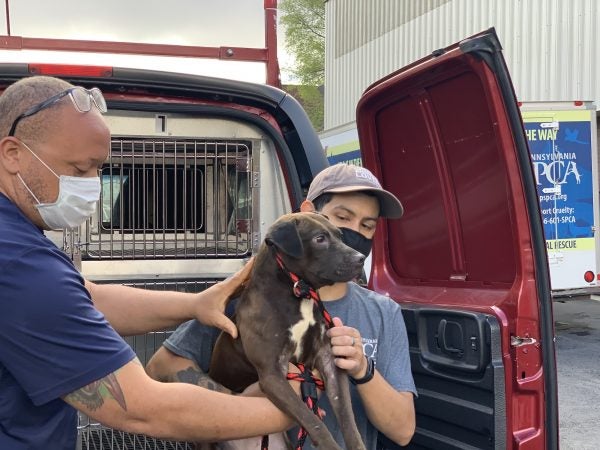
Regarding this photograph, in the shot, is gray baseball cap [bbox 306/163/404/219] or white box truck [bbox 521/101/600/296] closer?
gray baseball cap [bbox 306/163/404/219]

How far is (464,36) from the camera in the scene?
51.7ft

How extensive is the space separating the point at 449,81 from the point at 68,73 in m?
1.64

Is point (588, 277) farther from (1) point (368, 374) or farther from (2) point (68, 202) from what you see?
(2) point (68, 202)

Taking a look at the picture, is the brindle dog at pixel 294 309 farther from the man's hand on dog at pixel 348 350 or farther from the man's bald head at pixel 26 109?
the man's bald head at pixel 26 109

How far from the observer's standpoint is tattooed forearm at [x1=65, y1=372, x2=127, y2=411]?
58.8 inches

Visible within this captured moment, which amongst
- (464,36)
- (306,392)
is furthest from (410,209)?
(464,36)

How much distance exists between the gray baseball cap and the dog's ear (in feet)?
0.94

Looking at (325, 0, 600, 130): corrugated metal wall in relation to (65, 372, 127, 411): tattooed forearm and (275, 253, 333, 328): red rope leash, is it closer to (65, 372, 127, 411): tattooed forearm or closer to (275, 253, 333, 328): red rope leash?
(275, 253, 333, 328): red rope leash

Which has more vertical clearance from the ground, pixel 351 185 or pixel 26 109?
pixel 26 109

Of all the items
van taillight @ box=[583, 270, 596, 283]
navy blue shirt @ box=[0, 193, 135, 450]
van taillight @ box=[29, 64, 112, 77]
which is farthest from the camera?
van taillight @ box=[583, 270, 596, 283]

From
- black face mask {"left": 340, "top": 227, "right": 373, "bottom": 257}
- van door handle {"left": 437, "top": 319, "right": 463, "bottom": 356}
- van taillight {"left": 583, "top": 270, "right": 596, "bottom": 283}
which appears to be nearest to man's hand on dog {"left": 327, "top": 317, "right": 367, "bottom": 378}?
black face mask {"left": 340, "top": 227, "right": 373, "bottom": 257}

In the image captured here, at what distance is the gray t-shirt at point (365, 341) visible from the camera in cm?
235

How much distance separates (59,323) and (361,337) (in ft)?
3.84

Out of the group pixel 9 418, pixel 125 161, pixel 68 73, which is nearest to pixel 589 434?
pixel 125 161
